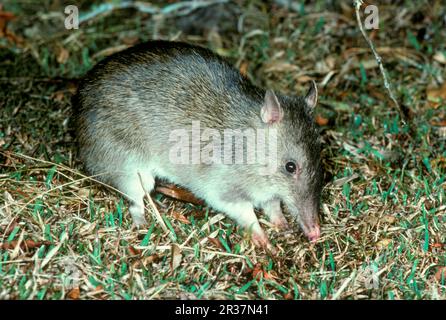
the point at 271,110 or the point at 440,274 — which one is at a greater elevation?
the point at 271,110

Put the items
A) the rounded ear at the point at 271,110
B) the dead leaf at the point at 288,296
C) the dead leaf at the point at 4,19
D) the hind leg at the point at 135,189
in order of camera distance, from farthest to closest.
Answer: the dead leaf at the point at 4,19 → the hind leg at the point at 135,189 → the rounded ear at the point at 271,110 → the dead leaf at the point at 288,296

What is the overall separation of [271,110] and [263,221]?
101 cm

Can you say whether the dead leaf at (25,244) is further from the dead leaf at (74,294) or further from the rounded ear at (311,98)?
the rounded ear at (311,98)

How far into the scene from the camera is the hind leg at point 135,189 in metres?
5.41

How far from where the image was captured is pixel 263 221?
5.51m

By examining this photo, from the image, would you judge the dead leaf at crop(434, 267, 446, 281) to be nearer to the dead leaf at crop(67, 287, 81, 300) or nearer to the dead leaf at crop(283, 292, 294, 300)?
the dead leaf at crop(283, 292, 294, 300)

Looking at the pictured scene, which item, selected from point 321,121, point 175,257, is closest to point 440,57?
point 321,121

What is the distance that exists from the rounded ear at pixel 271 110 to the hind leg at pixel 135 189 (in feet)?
3.85

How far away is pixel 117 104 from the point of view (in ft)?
17.9

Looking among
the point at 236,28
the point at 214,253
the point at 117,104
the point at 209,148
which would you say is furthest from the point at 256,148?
the point at 236,28

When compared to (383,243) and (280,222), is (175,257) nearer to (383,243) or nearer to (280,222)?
(280,222)

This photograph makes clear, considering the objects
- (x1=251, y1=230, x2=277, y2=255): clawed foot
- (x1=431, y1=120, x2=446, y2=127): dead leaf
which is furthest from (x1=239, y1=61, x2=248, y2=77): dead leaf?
(x1=251, y1=230, x2=277, y2=255): clawed foot

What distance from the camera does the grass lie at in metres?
4.62

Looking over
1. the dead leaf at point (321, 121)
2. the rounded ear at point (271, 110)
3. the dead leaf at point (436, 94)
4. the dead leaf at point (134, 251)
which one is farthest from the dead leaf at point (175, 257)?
the dead leaf at point (436, 94)
